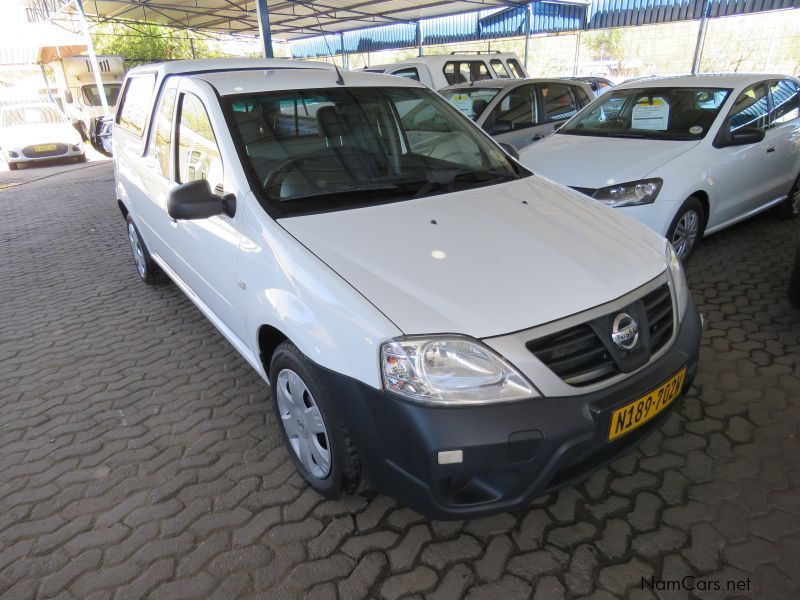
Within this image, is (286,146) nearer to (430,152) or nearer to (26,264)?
(430,152)

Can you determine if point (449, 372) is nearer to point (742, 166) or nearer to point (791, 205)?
point (742, 166)

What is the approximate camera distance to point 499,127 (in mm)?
6473

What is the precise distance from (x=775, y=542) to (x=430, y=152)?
2.36m

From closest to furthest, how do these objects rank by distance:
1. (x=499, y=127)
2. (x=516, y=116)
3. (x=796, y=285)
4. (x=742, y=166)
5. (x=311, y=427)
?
(x=311, y=427) → (x=796, y=285) → (x=742, y=166) → (x=499, y=127) → (x=516, y=116)

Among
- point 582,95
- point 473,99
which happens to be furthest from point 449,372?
point 582,95

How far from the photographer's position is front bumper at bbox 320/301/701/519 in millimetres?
1625

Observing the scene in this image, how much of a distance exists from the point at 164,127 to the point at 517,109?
16.7 feet

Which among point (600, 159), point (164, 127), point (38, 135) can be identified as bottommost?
point (38, 135)

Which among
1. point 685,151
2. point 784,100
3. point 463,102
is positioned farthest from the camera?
point 463,102

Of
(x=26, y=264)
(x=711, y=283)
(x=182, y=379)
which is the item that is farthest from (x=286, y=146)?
(x=26, y=264)

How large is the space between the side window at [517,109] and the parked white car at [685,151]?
1.61m

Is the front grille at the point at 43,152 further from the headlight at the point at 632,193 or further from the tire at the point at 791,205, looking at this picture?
the tire at the point at 791,205

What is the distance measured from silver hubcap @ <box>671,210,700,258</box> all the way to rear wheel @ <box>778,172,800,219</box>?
77.3 inches

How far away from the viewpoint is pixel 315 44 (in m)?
25.3
